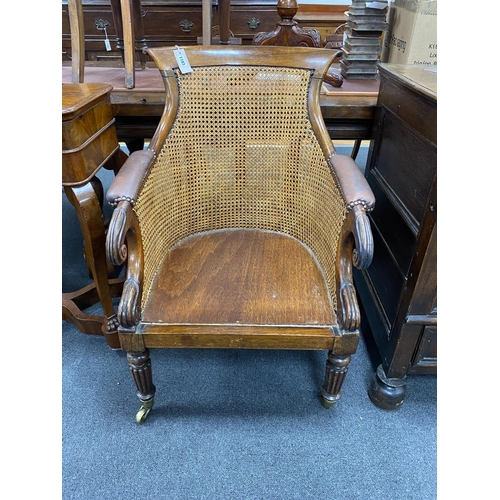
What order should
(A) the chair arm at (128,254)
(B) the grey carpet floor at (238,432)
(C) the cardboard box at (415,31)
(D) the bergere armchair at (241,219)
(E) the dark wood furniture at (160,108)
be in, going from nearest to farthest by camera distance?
1. (A) the chair arm at (128,254)
2. (D) the bergere armchair at (241,219)
3. (B) the grey carpet floor at (238,432)
4. (C) the cardboard box at (415,31)
5. (E) the dark wood furniture at (160,108)

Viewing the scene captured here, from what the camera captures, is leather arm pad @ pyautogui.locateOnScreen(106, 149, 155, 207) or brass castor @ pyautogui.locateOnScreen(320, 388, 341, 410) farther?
brass castor @ pyautogui.locateOnScreen(320, 388, 341, 410)

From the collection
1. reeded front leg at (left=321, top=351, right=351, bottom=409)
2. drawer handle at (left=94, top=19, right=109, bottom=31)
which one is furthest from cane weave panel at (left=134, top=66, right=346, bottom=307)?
drawer handle at (left=94, top=19, right=109, bottom=31)

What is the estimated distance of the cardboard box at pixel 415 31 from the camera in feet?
4.74

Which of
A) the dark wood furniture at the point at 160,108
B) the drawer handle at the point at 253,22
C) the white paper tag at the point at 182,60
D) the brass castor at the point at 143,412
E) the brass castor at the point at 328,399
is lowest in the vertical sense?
the brass castor at the point at 143,412

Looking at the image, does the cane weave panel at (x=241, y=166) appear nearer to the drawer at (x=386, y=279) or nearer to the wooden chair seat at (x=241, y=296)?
the wooden chair seat at (x=241, y=296)

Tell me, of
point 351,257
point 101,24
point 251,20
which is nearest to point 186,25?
point 251,20

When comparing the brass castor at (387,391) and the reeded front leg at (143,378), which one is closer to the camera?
the reeded front leg at (143,378)

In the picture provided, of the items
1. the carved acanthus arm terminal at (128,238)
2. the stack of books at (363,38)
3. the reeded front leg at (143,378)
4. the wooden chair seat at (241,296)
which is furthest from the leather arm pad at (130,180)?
the stack of books at (363,38)

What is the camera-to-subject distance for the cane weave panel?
1189 mm

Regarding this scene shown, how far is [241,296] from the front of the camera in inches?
43.2

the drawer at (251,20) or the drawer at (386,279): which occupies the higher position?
the drawer at (251,20)

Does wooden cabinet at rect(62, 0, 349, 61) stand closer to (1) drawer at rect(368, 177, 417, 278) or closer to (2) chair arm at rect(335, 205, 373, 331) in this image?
(1) drawer at rect(368, 177, 417, 278)

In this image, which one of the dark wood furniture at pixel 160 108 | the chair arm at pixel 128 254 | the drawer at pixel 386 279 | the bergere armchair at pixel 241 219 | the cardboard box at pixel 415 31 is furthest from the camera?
the dark wood furniture at pixel 160 108

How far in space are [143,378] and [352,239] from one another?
71cm
